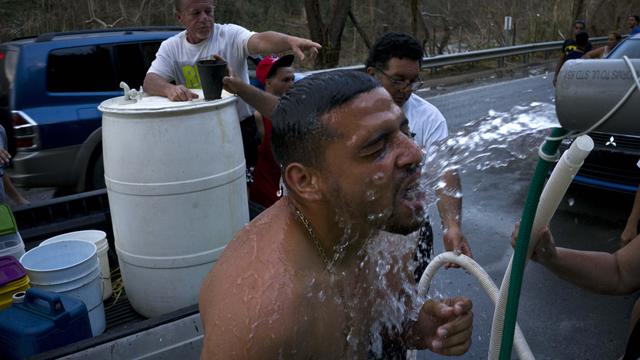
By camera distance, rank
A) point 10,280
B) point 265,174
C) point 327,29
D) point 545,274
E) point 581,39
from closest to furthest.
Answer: point 10,280 < point 265,174 < point 545,274 < point 581,39 < point 327,29

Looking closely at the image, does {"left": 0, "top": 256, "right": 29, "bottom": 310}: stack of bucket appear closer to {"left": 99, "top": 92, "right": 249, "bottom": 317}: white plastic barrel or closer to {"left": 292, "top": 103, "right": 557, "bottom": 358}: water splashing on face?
{"left": 99, "top": 92, "right": 249, "bottom": 317}: white plastic barrel

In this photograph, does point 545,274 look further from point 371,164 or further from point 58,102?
point 58,102

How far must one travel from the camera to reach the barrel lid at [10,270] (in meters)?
2.61

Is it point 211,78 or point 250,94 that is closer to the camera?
point 211,78

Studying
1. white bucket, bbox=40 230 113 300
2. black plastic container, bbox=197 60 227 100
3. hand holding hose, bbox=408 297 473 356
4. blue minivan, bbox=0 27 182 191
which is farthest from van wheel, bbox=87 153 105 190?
hand holding hose, bbox=408 297 473 356

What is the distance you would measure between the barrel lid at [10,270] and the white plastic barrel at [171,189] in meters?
0.49

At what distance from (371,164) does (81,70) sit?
586 centimetres

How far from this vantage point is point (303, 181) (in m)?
1.71

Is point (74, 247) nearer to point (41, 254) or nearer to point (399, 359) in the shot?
point (41, 254)

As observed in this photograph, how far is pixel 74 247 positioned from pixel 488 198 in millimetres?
4850

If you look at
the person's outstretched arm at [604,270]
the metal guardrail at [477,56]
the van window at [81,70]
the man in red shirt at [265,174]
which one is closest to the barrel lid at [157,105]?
the man in red shirt at [265,174]

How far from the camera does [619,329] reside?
3.89 meters

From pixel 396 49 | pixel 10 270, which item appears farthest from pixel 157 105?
pixel 396 49

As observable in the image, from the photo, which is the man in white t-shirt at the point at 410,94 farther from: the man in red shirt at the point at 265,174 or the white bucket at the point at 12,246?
the white bucket at the point at 12,246
